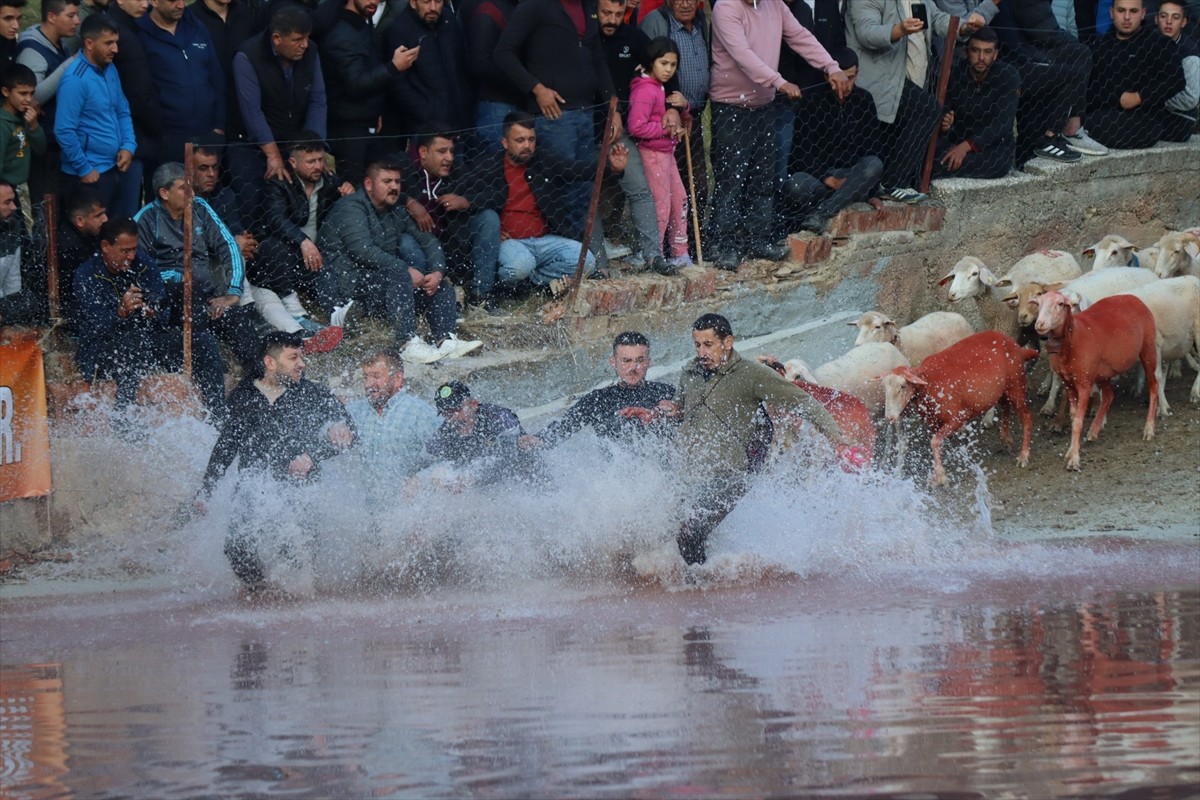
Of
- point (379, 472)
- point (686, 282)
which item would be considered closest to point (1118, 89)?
point (686, 282)

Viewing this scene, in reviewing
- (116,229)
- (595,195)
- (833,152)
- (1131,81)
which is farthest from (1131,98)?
(116,229)

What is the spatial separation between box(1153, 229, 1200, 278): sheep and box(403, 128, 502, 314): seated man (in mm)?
6052

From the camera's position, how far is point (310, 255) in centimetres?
1249

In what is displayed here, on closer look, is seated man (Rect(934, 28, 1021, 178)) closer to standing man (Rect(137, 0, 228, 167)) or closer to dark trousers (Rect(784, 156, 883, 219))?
dark trousers (Rect(784, 156, 883, 219))

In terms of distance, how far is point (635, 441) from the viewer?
11.1 metres

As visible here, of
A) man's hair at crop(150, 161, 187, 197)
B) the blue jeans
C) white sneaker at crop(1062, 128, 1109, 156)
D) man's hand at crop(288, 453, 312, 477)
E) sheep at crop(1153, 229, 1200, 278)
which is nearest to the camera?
man's hand at crop(288, 453, 312, 477)

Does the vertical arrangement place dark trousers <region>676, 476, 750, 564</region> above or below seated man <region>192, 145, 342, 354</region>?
below

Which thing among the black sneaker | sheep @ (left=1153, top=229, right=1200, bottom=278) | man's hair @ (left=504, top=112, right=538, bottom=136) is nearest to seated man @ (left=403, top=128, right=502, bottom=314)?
man's hair @ (left=504, top=112, right=538, bottom=136)

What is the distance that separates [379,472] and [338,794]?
14.5 ft

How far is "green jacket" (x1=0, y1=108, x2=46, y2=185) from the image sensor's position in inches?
451

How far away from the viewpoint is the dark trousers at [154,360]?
11492 mm

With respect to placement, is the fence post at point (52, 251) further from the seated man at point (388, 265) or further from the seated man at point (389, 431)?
the seated man at point (389, 431)

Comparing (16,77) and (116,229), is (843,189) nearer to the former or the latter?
(116,229)

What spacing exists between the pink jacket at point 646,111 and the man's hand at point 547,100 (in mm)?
Result: 717
